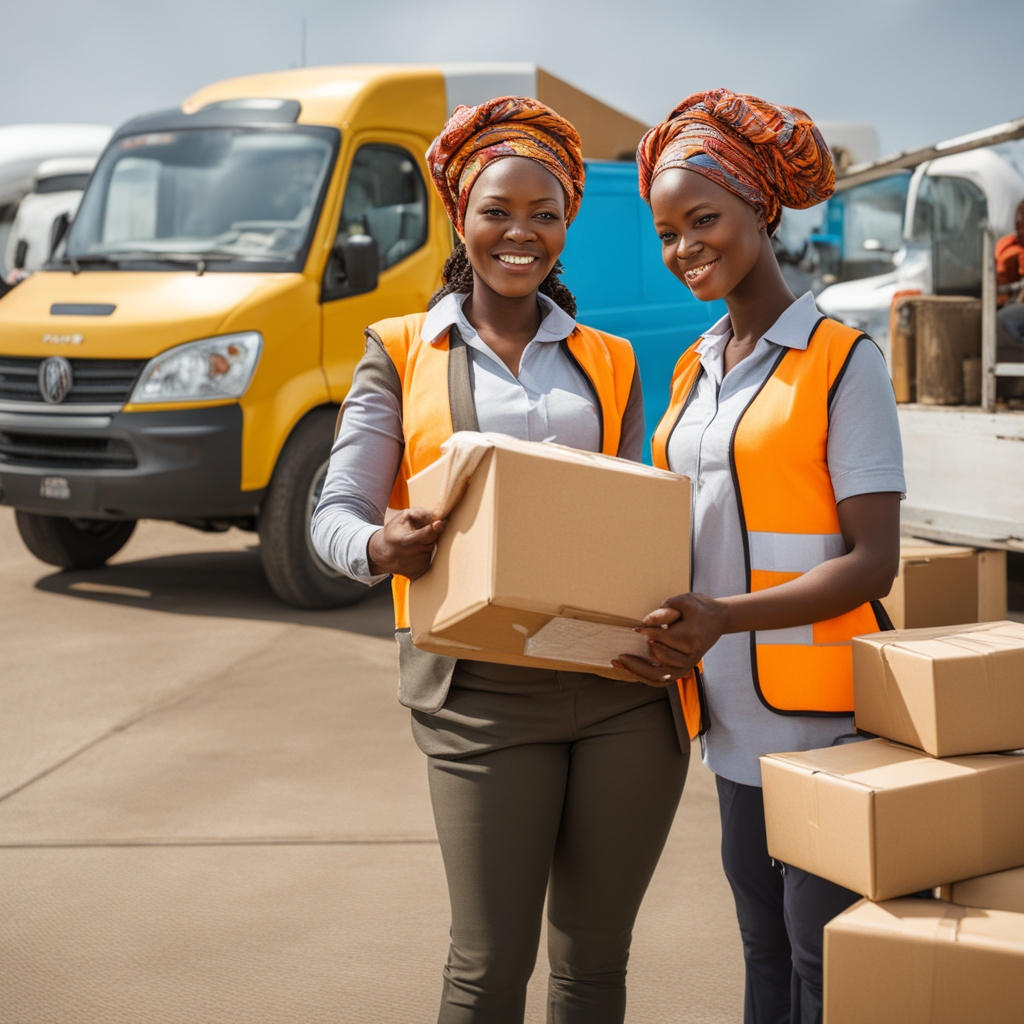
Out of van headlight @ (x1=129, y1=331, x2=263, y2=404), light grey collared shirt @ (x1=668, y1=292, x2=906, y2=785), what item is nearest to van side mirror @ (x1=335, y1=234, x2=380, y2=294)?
van headlight @ (x1=129, y1=331, x2=263, y2=404)

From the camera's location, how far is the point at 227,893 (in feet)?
11.8

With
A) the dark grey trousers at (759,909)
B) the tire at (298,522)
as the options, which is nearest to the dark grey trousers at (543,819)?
the dark grey trousers at (759,909)

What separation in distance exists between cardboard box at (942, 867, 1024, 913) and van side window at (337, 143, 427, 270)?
5810mm

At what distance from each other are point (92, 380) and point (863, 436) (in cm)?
557

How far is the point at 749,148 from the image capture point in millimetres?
2045

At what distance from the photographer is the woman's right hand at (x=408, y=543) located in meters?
1.78

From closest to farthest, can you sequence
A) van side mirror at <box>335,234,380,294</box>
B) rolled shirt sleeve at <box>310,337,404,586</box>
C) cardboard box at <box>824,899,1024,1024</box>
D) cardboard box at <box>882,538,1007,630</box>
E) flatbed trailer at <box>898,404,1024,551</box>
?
cardboard box at <box>824,899,1024,1024</box> < rolled shirt sleeve at <box>310,337,404,586</box> < cardboard box at <box>882,538,1007,630</box> < flatbed trailer at <box>898,404,1024,551</box> < van side mirror at <box>335,234,380,294</box>

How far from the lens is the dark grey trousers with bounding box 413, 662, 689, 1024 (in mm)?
1961

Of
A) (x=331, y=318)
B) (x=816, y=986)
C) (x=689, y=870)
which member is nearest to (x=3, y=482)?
(x=331, y=318)

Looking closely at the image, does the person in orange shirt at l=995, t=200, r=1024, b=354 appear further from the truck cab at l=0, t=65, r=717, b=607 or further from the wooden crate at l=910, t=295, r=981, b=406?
the truck cab at l=0, t=65, r=717, b=607

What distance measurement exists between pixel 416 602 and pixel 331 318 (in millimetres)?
5224

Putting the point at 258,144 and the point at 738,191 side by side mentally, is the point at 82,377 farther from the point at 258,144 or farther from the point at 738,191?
the point at 738,191

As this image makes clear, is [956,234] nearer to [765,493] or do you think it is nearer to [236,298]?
[236,298]

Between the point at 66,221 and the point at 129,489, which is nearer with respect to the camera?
the point at 129,489
